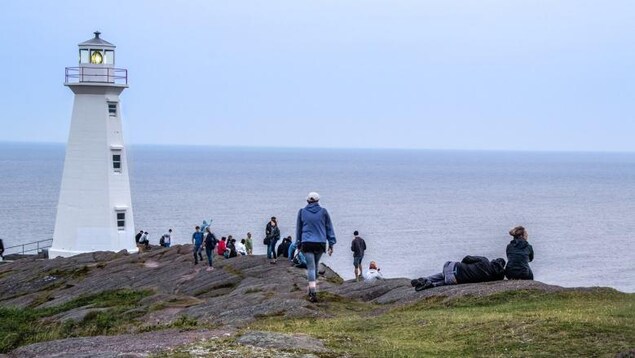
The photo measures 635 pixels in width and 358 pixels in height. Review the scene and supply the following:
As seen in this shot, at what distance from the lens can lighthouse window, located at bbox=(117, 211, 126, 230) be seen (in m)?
52.0

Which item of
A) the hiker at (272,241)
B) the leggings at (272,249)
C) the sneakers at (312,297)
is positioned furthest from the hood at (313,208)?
the leggings at (272,249)

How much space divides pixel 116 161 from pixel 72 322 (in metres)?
24.0

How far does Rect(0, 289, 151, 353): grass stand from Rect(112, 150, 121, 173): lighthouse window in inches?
623

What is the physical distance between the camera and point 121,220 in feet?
171

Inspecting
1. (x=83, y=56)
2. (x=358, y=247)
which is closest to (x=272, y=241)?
(x=358, y=247)

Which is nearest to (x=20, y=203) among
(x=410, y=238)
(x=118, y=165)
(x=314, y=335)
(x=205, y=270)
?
(x=410, y=238)

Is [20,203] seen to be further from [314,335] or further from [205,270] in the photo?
[314,335]

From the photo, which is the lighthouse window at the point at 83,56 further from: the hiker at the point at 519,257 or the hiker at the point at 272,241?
the hiker at the point at 519,257

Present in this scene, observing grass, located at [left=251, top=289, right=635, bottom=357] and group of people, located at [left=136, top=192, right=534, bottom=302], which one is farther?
group of people, located at [left=136, top=192, right=534, bottom=302]

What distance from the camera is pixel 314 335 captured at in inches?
683

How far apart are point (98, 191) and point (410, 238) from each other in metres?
56.8

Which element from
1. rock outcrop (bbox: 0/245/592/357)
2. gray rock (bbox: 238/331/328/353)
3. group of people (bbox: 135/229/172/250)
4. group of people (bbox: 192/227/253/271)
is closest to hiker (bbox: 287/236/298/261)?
rock outcrop (bbox: 0/245/592/357)

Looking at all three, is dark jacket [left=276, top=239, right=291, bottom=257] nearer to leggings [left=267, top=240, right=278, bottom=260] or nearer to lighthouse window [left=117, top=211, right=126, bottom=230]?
leggings [left=267, top=240, right=278, bottom=260]

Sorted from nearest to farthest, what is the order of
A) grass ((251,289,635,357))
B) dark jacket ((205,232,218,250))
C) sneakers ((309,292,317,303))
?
1. grass ((251,289,635,357))
2. sneakers ((309,292,317,303))
3. dark jacket ((205,232,218,250))
